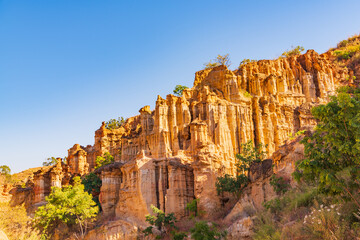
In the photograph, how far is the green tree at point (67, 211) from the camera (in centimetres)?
3247

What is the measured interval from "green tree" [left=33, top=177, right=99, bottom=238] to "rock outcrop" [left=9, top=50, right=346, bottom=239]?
2.53 meters

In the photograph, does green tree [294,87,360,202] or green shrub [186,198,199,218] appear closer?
green tree [294,87,360,202]

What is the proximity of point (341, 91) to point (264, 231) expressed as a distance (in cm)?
673

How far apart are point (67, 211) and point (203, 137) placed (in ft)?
48.1

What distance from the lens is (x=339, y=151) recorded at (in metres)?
12.6

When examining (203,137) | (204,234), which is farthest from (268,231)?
(203,137)

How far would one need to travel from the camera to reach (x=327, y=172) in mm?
12445

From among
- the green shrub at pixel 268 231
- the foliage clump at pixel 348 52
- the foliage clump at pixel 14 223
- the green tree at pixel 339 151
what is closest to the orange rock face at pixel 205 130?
the foliage clump at pixel 348 52

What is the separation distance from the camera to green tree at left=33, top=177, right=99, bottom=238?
32.5 m

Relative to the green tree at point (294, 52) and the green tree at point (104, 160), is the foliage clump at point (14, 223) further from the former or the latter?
the green tree at point (294, 52)

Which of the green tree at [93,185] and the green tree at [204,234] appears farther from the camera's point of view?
the green tree at [93,185]

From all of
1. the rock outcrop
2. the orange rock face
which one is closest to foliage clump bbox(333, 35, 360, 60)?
the orange rock face

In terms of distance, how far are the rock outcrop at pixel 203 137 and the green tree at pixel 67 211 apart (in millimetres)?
2531

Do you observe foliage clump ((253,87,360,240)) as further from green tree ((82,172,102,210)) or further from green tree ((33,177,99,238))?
green tree ((82,172,102,210))
